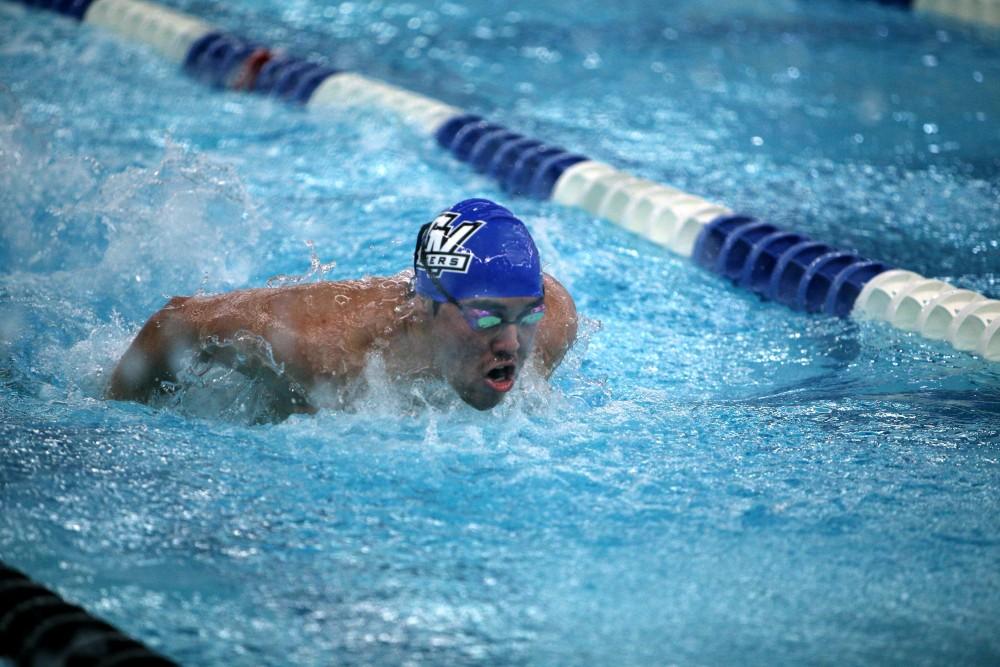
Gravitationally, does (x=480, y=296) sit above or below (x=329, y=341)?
above

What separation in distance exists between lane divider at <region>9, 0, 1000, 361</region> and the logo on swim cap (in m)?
1.77

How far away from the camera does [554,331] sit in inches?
131

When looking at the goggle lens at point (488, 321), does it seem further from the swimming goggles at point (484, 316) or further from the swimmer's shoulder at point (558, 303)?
the swimmer's shoulder at point (558, 303)

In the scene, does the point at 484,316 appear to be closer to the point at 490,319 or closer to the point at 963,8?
the point at 490,319

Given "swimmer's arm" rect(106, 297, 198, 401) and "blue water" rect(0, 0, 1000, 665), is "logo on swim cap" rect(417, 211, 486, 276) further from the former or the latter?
"swimmer's arm" rect(106, 297, 198, 401)

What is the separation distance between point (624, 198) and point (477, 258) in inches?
85.6

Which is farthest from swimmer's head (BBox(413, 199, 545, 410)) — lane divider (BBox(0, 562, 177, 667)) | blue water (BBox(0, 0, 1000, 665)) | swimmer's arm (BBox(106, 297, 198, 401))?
lane divider (BBox(0, 562, 177, 667))

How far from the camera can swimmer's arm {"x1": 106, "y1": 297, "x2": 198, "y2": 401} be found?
3035 millimetres

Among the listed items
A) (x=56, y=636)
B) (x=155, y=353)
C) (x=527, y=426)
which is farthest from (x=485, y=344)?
(x=56, y=636)

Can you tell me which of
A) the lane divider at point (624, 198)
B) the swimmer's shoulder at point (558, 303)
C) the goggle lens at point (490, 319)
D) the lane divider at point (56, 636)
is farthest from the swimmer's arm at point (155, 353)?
the lane divider at point (624, 198)

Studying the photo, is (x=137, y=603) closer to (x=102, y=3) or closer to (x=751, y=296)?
(x=751, y=296)

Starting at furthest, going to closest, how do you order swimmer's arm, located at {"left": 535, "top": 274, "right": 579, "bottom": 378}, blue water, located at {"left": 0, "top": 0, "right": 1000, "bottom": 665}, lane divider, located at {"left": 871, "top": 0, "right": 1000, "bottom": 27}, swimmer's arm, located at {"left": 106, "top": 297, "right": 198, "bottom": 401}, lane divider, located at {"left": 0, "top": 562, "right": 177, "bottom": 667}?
lane divider, located at {"left": 871, "top": 0, "right": 1000, "bottom": 27}, swimmer's arm, located at {"left": 535, "top": 274, "right": 579, "bottom": 378}, swimmer's arm, located at {"left": 106, "top": 297, "right": 198, "bottom": 401}, blue water, located at {"left": 0, "top": 0, "right": 1000, "bottom": 665}, lane divider, located at {"left": 0, "top": 562, "right": 177, "bottom": 667}

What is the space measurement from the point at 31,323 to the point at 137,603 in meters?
1.69

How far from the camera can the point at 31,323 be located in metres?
3.77
